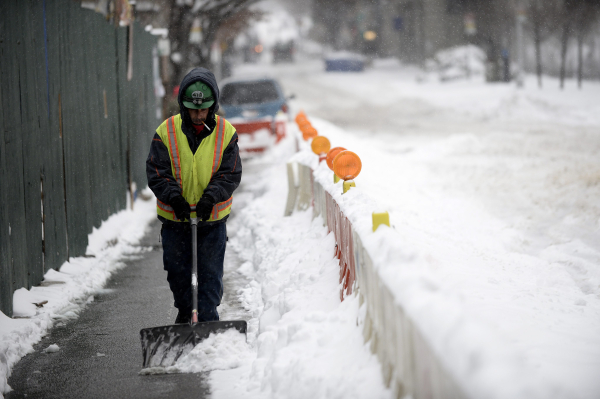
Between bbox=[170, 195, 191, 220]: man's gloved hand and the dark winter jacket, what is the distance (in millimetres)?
52

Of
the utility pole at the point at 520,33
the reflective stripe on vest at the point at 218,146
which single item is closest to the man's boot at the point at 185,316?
the reflective stripe on vest at the point at 218,146

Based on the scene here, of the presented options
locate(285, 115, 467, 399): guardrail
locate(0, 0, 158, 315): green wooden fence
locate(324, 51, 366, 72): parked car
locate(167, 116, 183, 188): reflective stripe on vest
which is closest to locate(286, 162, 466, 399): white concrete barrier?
locate(285, 115, 467, 399): guardrail

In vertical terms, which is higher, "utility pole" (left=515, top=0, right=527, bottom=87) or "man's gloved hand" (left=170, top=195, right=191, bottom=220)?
"utility pole" (left=515, top=0, right=527, bottom=87)

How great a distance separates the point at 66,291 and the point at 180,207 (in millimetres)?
2421

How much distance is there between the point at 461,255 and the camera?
277 inches

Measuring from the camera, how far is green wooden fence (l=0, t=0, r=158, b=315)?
584 centimetres

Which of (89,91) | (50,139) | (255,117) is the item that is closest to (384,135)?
(255,117)

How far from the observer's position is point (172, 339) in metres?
4.68

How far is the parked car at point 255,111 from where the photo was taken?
632 inches

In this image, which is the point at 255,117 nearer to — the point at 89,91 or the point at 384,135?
the point at 384,135

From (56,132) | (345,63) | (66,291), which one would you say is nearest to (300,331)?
(66,291)

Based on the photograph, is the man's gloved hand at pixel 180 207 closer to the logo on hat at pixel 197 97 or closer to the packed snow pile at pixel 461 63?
the logo on hat at pixel 197 97

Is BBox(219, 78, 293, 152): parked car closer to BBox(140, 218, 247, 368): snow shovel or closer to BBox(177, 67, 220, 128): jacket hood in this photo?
BBox(177, 67, 220, 128): jacket hood

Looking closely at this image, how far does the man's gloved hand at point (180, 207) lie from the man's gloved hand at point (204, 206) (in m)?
0.07
